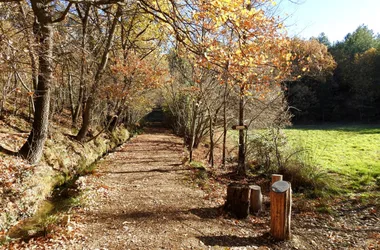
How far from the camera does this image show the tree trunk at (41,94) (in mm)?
6496

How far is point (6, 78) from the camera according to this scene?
28.0 ft

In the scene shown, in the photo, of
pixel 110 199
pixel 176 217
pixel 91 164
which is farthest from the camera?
pixel 91 164

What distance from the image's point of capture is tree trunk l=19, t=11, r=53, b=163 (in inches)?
256

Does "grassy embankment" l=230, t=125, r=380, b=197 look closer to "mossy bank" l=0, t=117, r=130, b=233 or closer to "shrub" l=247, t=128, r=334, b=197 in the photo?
"shrub" l=247, t=128, r=334, b=197

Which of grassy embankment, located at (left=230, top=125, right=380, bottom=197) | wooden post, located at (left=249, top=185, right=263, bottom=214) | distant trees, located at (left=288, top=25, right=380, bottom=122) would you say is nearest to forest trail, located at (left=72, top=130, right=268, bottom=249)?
wooden post, located at (left=249, top=185, right=263, bottom=214)

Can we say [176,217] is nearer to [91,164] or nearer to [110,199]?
[110,199]

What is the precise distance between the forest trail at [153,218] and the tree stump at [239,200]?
269mm

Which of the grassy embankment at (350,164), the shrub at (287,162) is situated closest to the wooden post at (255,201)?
the shrub at (287,162)

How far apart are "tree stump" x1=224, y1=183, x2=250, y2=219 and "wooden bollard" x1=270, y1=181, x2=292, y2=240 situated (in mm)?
925

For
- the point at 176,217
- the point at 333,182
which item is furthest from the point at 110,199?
the point at 333,182

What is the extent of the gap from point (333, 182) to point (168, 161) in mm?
6436

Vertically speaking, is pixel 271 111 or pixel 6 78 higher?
pixel 6 78

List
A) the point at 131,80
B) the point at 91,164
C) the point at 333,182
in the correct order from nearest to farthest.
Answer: the point at 333,182, the point at 91,164, the point at 131,80

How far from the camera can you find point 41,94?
7285 mm
